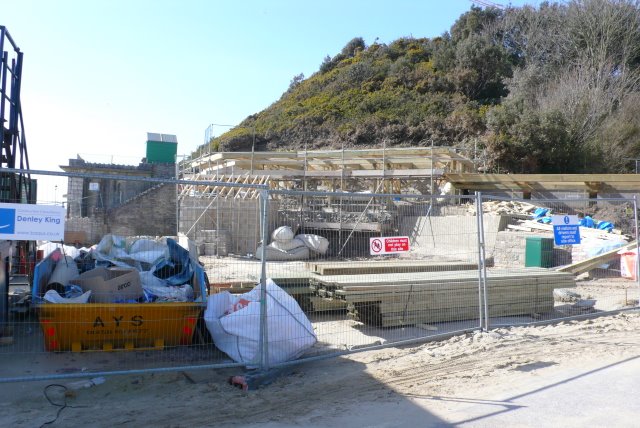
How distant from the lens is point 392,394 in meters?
5.93

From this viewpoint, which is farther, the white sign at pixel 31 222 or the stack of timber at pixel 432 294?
the stack of timber at pixel 432 294

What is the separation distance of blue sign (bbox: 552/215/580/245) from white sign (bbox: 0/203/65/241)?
7.92m

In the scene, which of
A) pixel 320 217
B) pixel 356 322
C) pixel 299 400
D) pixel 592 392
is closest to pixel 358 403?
pixel 299 400

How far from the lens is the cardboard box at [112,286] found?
7230 millimetres

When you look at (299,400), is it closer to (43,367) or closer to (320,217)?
(43,367)

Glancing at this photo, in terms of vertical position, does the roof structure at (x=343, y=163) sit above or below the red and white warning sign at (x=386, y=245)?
above

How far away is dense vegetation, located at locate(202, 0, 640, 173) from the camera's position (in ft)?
97.7

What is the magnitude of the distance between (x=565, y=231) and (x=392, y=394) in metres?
5.50

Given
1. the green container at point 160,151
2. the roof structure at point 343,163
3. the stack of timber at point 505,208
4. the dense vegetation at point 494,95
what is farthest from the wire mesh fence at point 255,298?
the green container at point 160,151

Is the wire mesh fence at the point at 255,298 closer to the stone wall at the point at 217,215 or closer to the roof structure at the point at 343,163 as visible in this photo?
the stone wall at the point at 217,215

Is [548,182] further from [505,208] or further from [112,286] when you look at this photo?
[112,286]

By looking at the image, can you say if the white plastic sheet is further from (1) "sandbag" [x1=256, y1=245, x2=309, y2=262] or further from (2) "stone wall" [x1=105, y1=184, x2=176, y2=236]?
(2) "stone wall" [x1=105, y1=184, x2=176, y2=236]

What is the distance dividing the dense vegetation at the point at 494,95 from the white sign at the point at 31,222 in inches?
794

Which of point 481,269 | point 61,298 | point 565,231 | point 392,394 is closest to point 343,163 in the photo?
point 565,231
